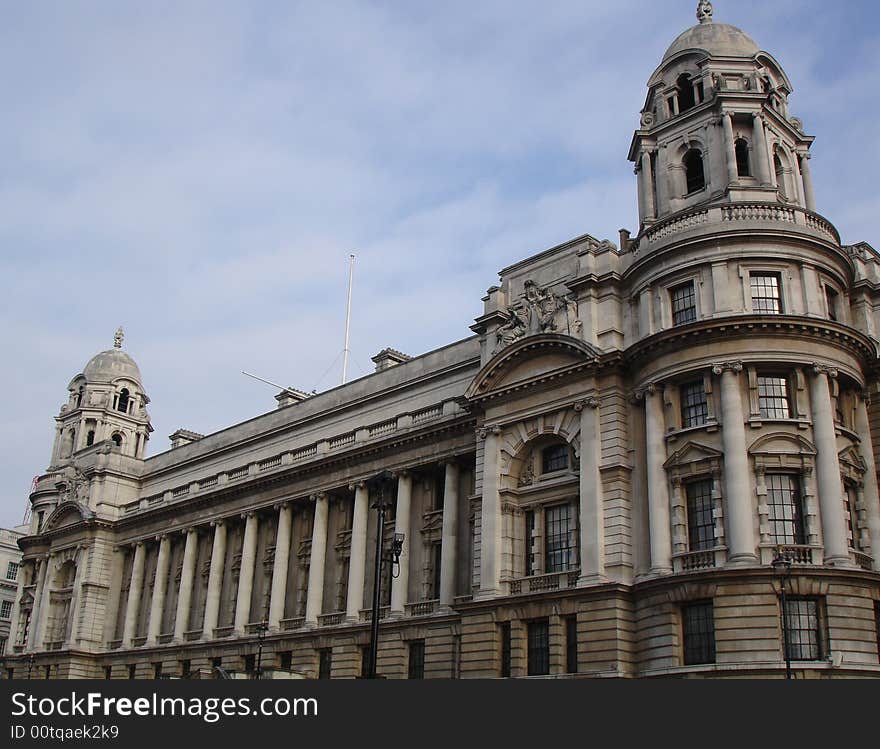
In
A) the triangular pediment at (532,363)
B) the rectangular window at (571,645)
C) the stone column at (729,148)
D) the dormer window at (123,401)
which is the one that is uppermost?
the dormer window at (123,401)

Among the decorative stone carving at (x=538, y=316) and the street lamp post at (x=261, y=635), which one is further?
the street lamp post at (x=261, y=635)

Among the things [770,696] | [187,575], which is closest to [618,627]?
[770,696]

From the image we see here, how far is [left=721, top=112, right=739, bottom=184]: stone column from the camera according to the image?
44906mm

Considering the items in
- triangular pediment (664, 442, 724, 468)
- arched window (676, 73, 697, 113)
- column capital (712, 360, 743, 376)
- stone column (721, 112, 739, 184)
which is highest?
arched window (676, 73, 697, 113)

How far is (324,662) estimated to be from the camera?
54656mm

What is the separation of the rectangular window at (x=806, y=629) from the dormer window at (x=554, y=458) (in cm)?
1228

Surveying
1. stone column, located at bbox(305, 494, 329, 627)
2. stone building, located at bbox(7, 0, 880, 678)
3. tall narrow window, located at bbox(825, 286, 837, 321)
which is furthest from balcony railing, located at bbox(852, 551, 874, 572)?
stone column, located at bbox(305, 494, 329, 627)

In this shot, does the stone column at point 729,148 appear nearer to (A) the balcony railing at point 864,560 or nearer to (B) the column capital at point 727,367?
(B) the column capital at point 727,367

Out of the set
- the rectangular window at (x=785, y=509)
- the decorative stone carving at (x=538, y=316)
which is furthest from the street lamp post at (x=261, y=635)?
the rectangular window at (x=785, y=509)

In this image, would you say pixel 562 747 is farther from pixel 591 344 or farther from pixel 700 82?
pixel 700 82

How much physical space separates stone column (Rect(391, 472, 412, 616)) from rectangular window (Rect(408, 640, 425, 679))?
5.77 ft

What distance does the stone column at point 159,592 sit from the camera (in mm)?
67875

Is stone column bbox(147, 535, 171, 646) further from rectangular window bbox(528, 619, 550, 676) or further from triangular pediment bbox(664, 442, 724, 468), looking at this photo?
triangular pediment bbox(664, 442, 724, 468)

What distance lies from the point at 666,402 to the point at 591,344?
4577 mm
